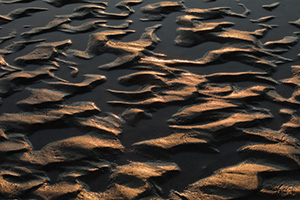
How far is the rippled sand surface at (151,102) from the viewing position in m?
1.61

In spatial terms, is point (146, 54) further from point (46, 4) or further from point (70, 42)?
point (46, 4)

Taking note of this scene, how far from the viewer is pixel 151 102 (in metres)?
2.13

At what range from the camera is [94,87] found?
2307 mm

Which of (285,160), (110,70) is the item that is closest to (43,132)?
(110,70)

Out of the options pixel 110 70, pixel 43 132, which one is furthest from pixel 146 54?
pixel 43 132

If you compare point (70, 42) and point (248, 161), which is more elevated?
point (70, 42)

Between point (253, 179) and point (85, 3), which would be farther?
point (85, 3)

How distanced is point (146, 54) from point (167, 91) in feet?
1.66

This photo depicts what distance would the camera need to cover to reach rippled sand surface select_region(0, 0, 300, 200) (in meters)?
1.61

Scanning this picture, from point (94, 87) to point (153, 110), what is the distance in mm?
440

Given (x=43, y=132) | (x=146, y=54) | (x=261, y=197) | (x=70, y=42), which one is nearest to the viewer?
(x=261, y=197)

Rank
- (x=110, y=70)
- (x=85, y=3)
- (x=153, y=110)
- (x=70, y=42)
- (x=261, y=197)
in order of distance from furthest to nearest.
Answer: (x=85, y=3) → (x=70, y=42) → (x=110, y=70) → (x=153, y=110) → (x=261, y=197)

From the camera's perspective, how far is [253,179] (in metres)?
1.59

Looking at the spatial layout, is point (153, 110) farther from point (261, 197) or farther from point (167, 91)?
point (261, 197)
